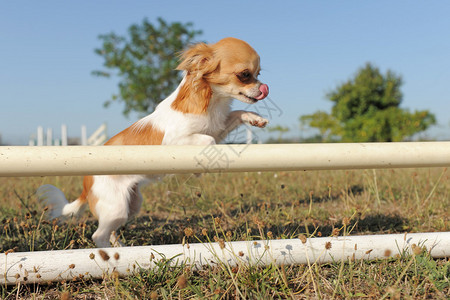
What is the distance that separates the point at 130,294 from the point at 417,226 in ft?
8.67

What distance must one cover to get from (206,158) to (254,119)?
3.63ft

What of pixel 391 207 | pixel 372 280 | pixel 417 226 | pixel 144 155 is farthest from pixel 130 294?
pixel 391 207

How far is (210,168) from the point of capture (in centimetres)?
169

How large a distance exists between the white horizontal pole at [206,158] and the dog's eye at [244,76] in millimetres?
939

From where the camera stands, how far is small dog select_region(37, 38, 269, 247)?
2.54 meters

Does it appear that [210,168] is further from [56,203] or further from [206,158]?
[56,203]

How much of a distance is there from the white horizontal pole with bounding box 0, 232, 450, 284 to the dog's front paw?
0.93m

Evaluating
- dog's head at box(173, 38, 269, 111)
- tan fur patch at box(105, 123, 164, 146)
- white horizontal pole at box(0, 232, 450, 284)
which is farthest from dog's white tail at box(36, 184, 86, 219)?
dog's head at box(173, 38, 269, 111)

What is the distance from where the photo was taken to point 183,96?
269 cm

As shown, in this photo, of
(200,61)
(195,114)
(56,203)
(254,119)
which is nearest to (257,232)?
(254,119)

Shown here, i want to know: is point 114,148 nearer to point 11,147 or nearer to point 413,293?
point 11,147

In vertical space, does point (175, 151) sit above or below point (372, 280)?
above

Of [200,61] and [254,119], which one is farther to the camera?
[254,119]

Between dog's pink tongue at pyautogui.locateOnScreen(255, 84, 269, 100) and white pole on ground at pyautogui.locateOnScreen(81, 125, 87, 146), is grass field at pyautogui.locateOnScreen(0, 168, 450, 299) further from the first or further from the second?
white pole on ground at pyautogui.locateOnScreen(81, 125, 87, 146)
